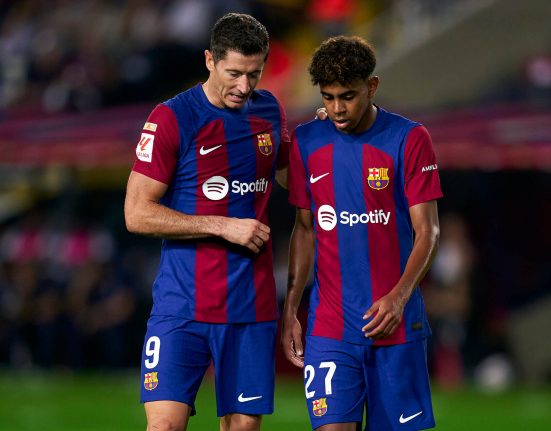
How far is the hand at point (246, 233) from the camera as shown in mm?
6480

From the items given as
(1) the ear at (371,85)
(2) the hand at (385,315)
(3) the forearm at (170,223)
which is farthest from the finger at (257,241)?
(1) the ear at (371,85)

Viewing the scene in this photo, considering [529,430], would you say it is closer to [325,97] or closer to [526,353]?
[526,353]

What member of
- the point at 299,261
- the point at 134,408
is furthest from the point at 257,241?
the point at 134,408

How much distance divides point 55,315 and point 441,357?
461 cm

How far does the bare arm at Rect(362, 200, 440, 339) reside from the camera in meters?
6.24

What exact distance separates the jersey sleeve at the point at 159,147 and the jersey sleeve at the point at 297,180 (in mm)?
548

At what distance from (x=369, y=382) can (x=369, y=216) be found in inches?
29.8

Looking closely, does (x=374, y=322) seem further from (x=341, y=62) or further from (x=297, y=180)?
(x=341, y=62)

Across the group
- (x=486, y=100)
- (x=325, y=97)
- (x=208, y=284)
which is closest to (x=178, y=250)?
(x=208, y=284)

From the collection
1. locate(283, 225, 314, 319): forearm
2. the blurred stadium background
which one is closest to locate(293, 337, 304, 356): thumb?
locate(283, 225, 314, 319): forearm

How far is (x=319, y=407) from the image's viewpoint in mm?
6438

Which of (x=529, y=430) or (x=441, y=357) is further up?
(x=441, y=357)

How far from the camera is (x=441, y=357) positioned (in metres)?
14.6

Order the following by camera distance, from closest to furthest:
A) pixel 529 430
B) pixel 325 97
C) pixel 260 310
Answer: pixel 325 97
pixel 260 310
pixel 529 430
